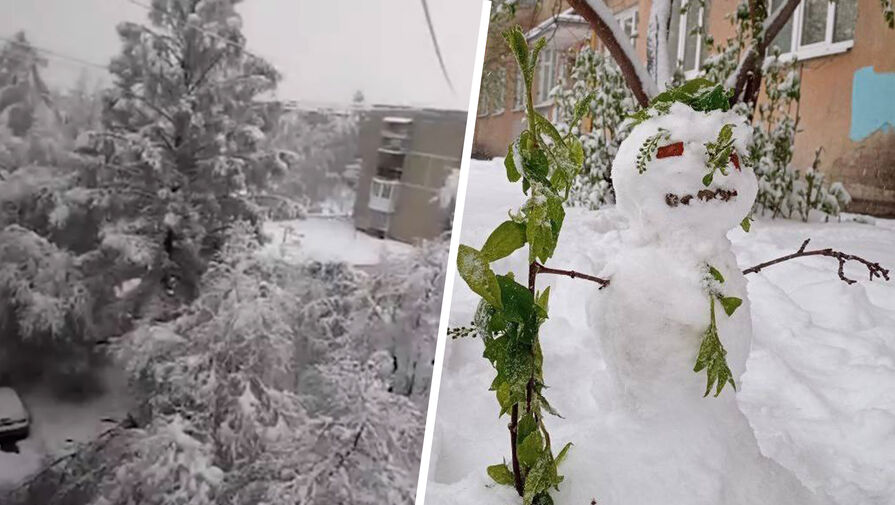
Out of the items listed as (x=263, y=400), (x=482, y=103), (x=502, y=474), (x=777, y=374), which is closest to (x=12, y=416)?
(x=263, y=400)

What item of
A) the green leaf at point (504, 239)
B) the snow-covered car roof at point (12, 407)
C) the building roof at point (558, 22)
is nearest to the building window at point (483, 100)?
the building roof at point (558, 22)

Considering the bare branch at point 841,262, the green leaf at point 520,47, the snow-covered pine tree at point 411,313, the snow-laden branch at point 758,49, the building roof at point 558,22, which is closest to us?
the green leaf at point 520,47

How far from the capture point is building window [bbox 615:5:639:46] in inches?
43.6

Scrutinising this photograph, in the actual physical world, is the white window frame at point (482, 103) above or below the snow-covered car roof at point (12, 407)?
above

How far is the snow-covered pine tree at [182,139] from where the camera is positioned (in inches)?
43.0

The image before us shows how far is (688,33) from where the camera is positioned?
109 cm

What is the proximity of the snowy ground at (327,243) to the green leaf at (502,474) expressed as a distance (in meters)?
0.44

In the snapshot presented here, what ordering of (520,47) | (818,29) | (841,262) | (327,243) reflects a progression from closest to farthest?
1. (520,47)
2. (841,262)
3. (818,29)
4. (327,243)

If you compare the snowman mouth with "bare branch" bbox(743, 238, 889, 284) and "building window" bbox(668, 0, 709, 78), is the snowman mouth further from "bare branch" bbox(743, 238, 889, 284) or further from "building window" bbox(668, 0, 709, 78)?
"building window" bbox(668, 0, 709, 78)

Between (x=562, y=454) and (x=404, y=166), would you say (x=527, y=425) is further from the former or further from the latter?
(x=404, y=166)

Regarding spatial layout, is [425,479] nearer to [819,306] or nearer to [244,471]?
[244,471]

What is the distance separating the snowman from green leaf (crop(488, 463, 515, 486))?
111 mm

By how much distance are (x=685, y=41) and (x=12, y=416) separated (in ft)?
3.63

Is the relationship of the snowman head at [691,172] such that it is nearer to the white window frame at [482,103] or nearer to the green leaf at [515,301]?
the green leaf at [515,301]
